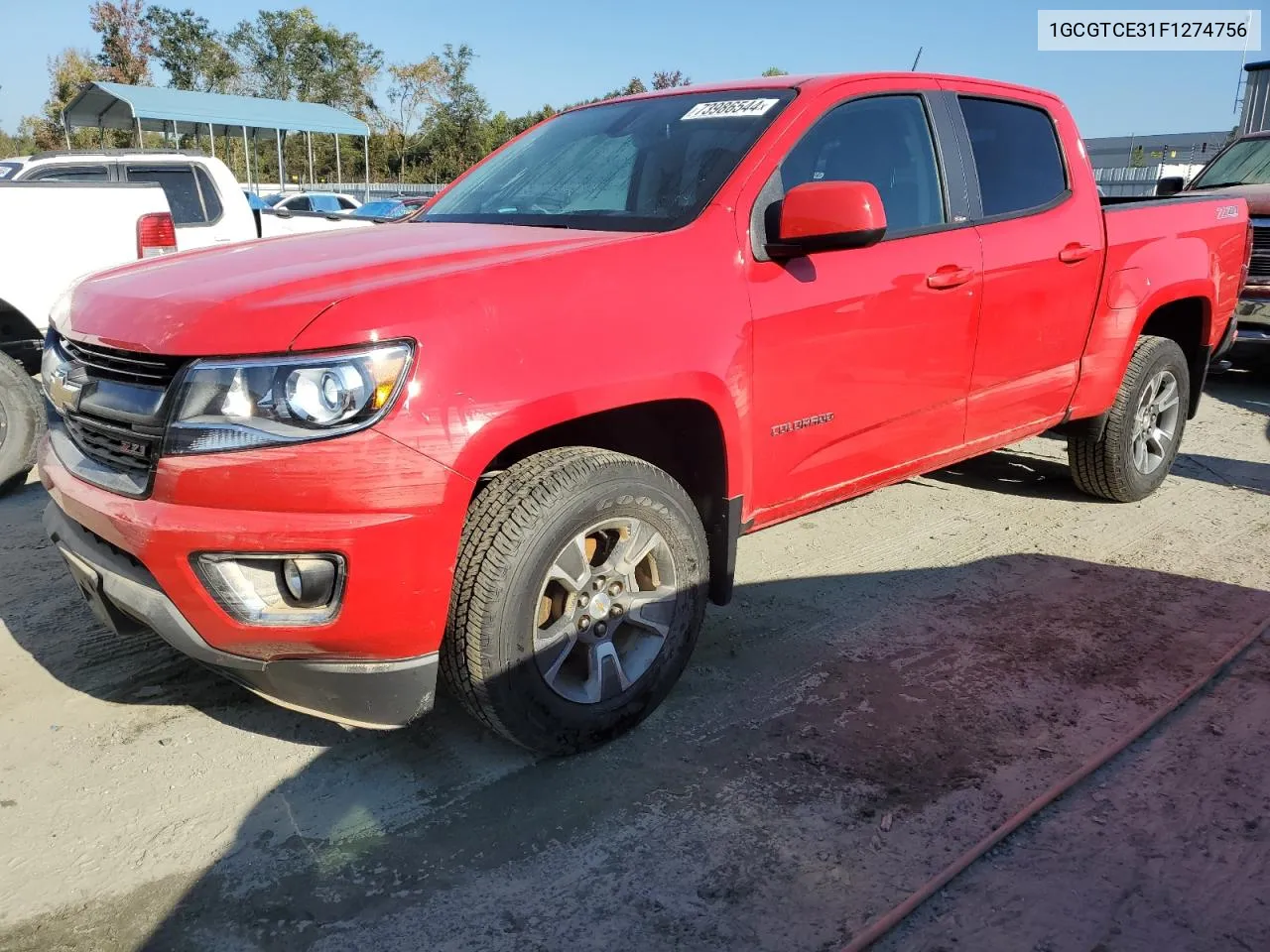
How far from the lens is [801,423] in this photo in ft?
10.2

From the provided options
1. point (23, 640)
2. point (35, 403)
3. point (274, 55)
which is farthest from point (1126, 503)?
point (274, 55)

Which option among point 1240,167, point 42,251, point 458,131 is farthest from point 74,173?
point 458,131

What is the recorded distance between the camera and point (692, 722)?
296 cm

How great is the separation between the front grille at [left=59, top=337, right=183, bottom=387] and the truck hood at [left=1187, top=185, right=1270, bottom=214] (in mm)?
8511

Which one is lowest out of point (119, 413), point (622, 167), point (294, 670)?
point (294, 670)

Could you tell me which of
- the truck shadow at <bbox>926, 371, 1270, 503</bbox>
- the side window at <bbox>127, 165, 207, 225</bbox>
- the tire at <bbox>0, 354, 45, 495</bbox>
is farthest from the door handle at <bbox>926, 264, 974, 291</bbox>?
the side window at <bbox>127, 165, 207, 225</bbox>

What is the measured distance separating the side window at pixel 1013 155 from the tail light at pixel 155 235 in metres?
3.86

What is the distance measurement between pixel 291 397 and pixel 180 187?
6621 millimetres

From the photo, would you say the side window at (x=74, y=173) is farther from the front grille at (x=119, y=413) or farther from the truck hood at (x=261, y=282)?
the front grille at (x=119, y=413)

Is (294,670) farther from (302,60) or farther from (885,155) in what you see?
(302,60)

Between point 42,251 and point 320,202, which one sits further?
point 320,202

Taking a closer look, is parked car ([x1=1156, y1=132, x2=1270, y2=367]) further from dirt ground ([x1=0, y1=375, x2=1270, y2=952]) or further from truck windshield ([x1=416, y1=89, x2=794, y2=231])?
truck windshield ([x1=416, y1=89, x2=794, y2=231])

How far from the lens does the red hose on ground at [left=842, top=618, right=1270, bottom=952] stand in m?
2.13

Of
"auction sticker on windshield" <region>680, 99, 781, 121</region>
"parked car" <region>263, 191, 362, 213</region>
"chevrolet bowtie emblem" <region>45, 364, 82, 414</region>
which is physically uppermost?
"parked car" <region>263, 191, 362, 213</region>
